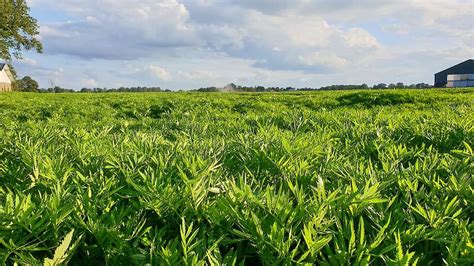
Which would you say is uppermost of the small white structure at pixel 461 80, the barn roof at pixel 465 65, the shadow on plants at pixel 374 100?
the barn roof at pixel 465 65

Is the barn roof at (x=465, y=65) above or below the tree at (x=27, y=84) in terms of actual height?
above

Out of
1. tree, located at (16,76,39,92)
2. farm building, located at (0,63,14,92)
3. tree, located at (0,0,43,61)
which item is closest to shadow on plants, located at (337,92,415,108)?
tree, located at (0,0,43,61)

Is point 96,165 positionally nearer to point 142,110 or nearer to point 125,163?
point 125,163

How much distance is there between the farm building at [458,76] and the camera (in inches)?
2458

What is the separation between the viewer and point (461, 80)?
63.8 metres

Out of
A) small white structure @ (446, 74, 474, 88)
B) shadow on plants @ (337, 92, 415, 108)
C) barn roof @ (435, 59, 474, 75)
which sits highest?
barn roof @ (435, 59, 474, 75)

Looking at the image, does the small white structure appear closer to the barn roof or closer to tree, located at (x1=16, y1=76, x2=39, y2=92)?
the barn roof

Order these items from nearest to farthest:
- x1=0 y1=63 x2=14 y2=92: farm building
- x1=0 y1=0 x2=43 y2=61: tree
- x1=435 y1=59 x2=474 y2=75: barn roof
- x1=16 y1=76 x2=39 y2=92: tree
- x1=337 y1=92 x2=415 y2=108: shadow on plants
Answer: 1. x1=337 y1=92 x2=415 y2=108: shadow on plants
2. x1=0 y1=0 x2=43 y2=61: tree
3. x1=435 y1=59 x2=474 y2=75: barn roof
4. x1=0 y1=63 x2=14 y2=92: farm building
5. x1=16 y1=76 x2=39 y2=92: tree

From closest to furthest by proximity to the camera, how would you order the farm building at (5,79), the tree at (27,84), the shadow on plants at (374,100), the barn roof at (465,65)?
the shadow on plants at (374,100), the barn roof at (465,65), the farm building at (5,79), the tree at (27,84)

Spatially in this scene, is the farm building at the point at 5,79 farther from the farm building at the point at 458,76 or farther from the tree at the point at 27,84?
the farm building at the point at 458,76

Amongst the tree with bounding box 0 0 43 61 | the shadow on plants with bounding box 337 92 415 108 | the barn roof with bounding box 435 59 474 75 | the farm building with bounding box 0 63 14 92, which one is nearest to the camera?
the shadow on plants with bounding box 337 92 415 108

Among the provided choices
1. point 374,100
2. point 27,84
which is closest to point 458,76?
point 374,100

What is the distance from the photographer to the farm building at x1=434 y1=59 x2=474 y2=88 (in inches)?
2458

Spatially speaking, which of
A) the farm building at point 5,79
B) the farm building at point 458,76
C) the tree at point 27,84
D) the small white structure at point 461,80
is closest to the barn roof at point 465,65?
the farm building at point 458,76
